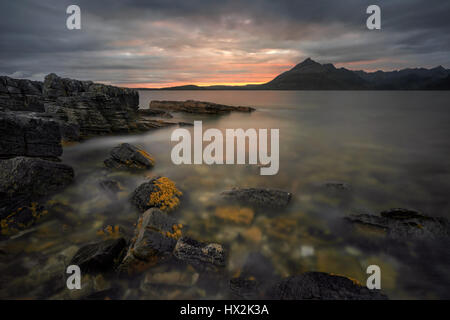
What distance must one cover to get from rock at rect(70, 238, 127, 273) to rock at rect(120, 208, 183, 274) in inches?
13.8

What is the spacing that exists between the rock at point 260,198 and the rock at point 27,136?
960 cm

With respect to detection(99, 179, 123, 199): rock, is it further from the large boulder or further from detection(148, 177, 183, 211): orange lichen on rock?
detection(148, 177, 183, 211): orange lichen on rock

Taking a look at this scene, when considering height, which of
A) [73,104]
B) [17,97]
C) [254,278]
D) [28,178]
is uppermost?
[17,97]

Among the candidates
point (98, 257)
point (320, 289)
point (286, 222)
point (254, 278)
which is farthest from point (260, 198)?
point (98, 257)

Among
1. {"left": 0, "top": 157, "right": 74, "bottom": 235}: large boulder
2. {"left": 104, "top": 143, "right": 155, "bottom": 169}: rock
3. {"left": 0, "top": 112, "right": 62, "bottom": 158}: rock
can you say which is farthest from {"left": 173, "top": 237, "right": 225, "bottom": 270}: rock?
{"left": 0, "top": 112, "right": 62, "bottom": 158}: rock

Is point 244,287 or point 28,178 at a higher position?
point 28,178

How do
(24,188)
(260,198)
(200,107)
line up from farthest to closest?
(200,107)
(260,198)
(24,188)

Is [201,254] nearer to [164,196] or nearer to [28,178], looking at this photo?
[164,196]

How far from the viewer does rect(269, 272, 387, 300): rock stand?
424 cm

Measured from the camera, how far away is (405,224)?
652cm

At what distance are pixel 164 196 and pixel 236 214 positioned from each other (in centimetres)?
280

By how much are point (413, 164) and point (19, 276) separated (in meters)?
18.5
